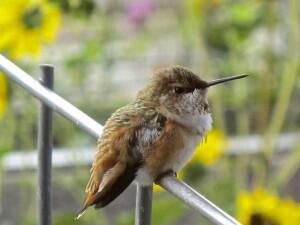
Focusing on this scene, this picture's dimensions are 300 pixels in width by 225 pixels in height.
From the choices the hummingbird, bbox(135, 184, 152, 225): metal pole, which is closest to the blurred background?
the hummingbird

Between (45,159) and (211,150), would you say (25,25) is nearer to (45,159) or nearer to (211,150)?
(211,150)

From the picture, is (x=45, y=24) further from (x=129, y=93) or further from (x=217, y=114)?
(x=129, y=93)

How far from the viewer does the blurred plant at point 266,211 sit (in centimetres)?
120

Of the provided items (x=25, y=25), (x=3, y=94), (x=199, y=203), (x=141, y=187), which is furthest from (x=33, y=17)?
(x=199, y=203)

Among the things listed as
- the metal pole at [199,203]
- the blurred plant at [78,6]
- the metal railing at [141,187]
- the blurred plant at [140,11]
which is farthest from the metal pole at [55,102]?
the blurred plant at [140,11]

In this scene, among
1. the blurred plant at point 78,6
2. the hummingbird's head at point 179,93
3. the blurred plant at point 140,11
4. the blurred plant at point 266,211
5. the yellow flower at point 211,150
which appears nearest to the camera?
the hummingbird's head at point 179,93

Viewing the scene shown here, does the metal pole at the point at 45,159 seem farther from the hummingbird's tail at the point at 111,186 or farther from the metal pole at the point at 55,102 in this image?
the hummingbird's tail at the point at 111,186

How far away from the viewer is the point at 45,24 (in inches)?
56.2

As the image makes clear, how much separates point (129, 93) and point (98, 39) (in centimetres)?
92

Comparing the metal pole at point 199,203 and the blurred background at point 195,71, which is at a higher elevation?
the metal pole at point 199,203

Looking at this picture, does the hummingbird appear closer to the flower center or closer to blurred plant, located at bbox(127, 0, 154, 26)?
the flower center

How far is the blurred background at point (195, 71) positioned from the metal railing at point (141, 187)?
0.40 meters

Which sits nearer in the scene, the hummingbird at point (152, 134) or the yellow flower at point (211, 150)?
the hummingbird at point (152, 134)

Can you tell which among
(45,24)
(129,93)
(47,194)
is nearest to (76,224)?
(45,24)
